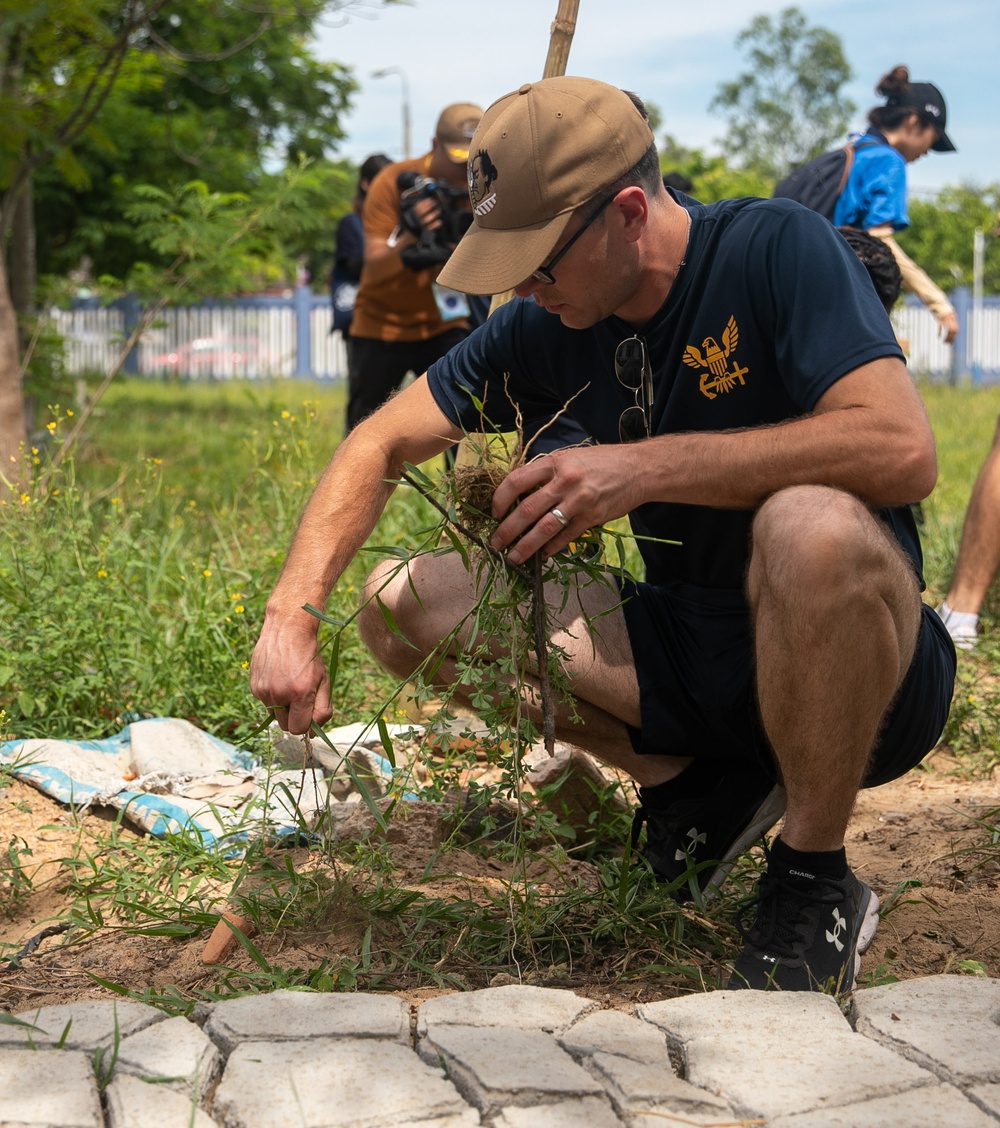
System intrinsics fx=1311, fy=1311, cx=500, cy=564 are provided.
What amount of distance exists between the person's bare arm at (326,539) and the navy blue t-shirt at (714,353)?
0.08 m

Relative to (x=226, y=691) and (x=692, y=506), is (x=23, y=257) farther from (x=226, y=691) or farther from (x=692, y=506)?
(x=692, y=506)

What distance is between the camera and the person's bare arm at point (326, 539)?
236 centimetres

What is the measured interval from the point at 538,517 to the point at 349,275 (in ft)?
16.7

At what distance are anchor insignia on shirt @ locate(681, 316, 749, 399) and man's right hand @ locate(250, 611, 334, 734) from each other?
2.81ft

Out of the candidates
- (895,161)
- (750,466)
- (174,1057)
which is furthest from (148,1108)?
(895,161)

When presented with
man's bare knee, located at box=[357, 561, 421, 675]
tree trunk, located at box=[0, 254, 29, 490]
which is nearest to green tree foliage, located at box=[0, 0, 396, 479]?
tree trunk, located at box=[0, 254, 29, 490]

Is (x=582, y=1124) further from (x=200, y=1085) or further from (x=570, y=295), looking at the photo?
(x=570, y=295)

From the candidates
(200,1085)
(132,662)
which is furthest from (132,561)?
(200,1085)

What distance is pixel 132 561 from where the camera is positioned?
3.99 m

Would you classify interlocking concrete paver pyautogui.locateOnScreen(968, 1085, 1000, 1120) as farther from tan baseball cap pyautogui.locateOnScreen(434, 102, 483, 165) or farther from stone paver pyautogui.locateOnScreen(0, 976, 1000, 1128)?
tan baseball cap pyautogui.locateOnScreen(434, 102, 483, 165)

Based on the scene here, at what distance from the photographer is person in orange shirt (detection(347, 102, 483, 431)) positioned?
5.61 m

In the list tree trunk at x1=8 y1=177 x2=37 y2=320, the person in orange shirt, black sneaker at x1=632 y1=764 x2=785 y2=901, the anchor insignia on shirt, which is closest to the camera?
the anchor insignia on shirt

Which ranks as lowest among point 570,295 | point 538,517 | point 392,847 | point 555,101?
point 392,847

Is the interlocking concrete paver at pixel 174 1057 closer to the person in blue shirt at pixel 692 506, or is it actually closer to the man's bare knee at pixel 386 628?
the person in blue shirt at pixel 692 506
